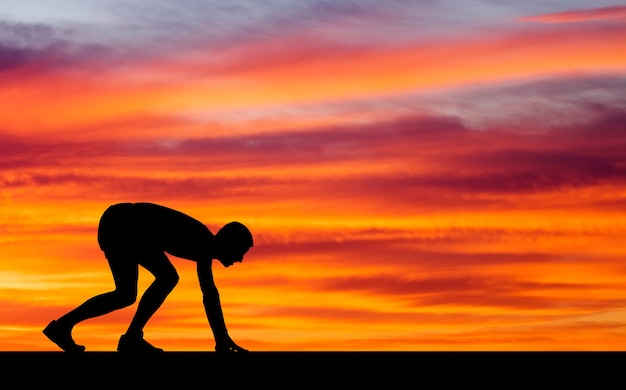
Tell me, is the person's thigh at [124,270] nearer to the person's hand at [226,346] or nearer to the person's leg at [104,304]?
the person's leg at [104,304]

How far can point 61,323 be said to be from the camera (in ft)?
56.5

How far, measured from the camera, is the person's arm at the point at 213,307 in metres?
16.5

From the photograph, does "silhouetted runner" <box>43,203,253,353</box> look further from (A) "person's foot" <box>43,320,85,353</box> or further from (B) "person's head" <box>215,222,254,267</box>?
(B) "person's head" <box>215,222,254,267</box>

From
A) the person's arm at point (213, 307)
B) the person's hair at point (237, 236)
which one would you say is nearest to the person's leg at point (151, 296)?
the person's arm at point (213, 307)

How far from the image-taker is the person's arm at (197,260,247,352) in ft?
54.0

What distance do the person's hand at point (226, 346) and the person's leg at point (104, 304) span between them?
1654 millimetres

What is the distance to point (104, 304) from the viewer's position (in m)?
17.2

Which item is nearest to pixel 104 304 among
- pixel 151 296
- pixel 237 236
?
pixel 151 296
